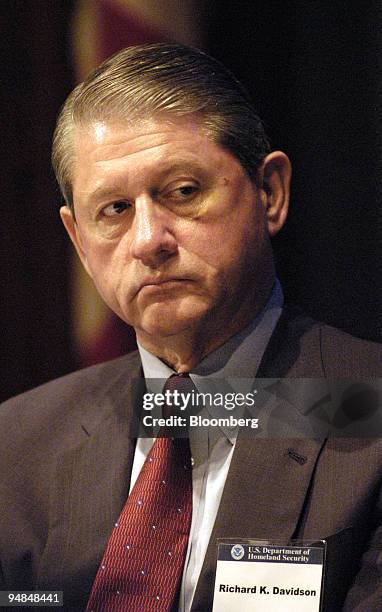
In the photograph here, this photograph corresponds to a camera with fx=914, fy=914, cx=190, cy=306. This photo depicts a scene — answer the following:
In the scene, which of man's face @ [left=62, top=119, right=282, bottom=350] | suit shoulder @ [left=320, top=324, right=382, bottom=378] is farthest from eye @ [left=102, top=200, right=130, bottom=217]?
suit shoulder @ [left=320, top=324, right=382, bottom=378]

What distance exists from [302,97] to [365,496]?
0.80 meters

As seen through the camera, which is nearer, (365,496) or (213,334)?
(365,496)

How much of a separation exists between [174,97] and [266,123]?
→ 0.21 metres

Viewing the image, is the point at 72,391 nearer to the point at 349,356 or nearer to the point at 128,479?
the point at 128,479

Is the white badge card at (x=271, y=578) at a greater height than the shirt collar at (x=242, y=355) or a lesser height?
lesser

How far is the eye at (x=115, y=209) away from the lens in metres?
1.82

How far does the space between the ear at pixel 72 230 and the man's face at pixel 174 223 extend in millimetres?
168

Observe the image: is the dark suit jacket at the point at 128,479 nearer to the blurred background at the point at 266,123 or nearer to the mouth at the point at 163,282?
the blurred background at the point at 266,123

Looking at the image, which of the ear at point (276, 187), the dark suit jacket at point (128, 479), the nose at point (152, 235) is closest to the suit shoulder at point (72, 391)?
the dark suit jacket at point (128, 479)

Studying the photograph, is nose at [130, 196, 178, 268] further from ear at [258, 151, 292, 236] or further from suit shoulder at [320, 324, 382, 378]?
suit shoulder at [320, 324, 382, 378]

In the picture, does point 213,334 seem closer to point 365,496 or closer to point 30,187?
point 365,496

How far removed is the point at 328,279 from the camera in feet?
6.01

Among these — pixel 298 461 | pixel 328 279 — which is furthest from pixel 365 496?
pixel 328 279

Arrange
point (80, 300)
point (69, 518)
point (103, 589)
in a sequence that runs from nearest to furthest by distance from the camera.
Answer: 1. point (103, 589)
2. point (69, 518)
3. point (80, 300)
